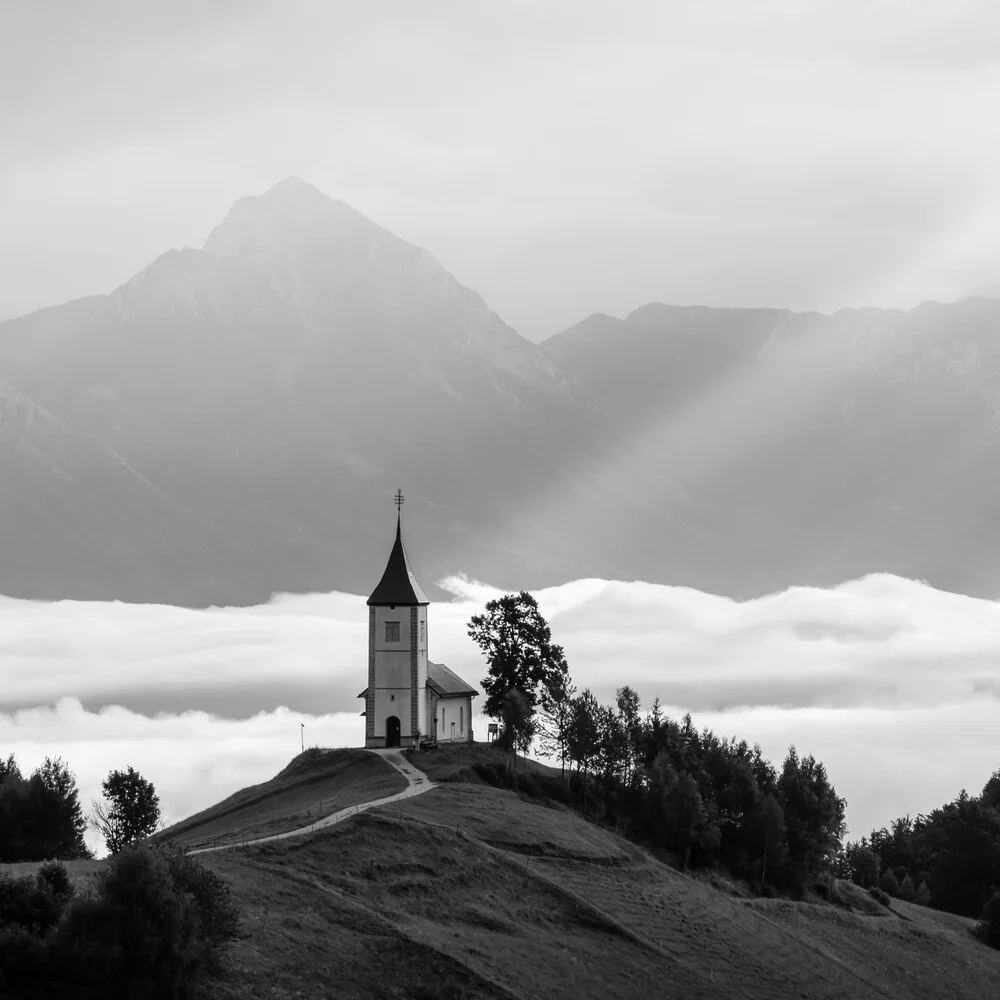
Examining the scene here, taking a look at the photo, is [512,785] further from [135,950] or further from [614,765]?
[135,950]

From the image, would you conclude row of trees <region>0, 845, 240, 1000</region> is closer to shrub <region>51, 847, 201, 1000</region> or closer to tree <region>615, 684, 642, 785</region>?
shrub <region>51, 847, 201, 1000</region>

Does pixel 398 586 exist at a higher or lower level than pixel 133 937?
higher

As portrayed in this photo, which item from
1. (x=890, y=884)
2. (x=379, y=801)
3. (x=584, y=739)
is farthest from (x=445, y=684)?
(x=890, y=884)

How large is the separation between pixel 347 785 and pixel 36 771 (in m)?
19.3

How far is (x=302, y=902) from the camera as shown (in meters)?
58.6

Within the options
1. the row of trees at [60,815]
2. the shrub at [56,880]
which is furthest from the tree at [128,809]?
the shrub at [56,880]

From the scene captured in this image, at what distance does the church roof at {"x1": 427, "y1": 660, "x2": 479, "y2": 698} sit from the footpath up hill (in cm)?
673

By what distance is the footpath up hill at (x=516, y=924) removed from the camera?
55.4 m

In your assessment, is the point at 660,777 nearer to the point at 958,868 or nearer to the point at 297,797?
the point at 297,797

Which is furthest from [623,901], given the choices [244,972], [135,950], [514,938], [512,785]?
[135,950]

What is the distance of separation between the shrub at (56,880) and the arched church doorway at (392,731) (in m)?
51.3

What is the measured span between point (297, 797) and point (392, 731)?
43.9ft

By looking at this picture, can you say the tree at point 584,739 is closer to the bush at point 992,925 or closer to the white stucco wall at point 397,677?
the white stucco wall at point 397,677

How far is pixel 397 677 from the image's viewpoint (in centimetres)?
10000
